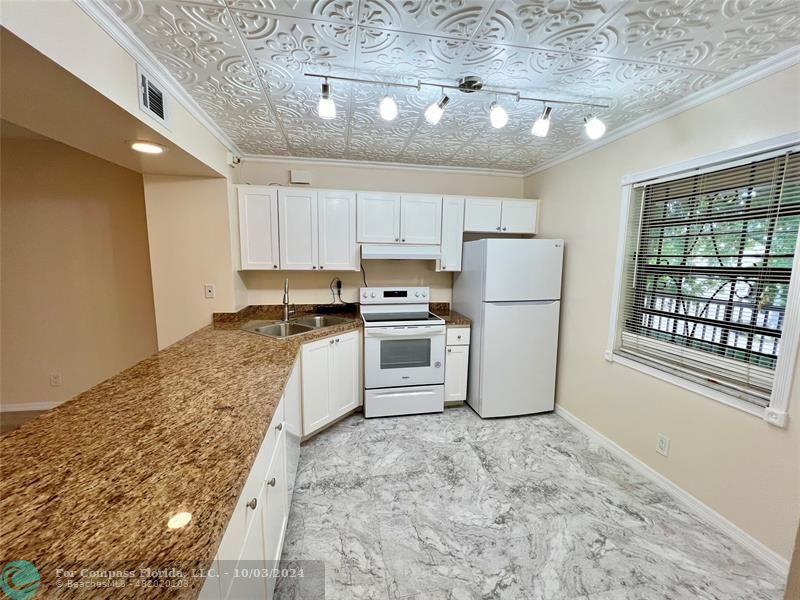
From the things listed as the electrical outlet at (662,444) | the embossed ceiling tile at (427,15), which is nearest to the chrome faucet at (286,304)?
the embossed ceiling tile at (427,15)

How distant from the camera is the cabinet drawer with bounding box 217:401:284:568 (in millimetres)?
821

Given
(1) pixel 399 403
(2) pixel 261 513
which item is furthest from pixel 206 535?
(1) pixel 399 403

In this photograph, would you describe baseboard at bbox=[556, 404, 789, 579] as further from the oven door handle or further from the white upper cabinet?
the white upper cabinet


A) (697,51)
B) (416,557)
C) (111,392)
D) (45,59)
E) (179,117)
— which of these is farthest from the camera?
(179,117)

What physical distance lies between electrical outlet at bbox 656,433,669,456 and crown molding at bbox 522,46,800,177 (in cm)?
203

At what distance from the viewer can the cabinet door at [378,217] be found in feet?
9.77

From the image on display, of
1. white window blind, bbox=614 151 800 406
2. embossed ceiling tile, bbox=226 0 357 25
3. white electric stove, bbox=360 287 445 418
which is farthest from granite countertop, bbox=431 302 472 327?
embossed ceiling tile, bbox=226 0 357 25

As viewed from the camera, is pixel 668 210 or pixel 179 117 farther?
pixel 668 210

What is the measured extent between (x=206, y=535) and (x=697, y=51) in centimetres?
253

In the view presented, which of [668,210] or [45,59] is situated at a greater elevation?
[45,59]

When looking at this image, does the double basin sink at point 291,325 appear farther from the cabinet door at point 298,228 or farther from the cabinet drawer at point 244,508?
the cabinet drawer at point 244,508

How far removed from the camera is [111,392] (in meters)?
1.36

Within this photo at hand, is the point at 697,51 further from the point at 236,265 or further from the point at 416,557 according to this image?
the point at 236,265

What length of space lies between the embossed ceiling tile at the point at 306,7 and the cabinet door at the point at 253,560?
1790 mm
